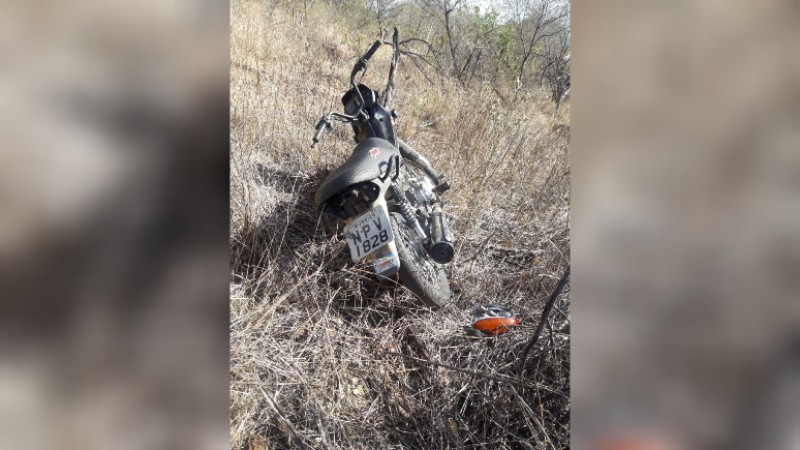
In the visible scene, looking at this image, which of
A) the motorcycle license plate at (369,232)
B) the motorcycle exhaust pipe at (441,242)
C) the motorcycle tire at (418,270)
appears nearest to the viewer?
the motorcycle license plate at (369,232)

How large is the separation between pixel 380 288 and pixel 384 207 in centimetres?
48

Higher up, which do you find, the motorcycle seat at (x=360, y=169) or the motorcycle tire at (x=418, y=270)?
the motorcycle seat at (x=360, y=169)

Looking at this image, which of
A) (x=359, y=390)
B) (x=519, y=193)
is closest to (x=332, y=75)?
(x=519, y=193)

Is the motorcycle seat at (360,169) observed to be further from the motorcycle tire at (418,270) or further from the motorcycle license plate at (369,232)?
the motorcycle tire at (418,270)

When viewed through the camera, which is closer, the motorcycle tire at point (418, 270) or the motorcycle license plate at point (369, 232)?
the motorcycle license plate at point (369, 232)

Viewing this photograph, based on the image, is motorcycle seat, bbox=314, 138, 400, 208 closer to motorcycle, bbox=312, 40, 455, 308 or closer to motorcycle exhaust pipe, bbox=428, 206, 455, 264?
motorcycle, bbox=312, 40, 455, 308

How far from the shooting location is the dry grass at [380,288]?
2229mm

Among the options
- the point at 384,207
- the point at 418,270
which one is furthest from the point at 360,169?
the point at 418,270

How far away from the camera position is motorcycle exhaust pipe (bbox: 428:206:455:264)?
282cm

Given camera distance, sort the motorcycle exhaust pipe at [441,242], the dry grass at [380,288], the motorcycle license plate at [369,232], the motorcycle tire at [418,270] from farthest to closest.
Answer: the motorcycle exhaust pipe at [441,242] < the motorcycle tire at [418,270] < the motorcycle license plate at [369,232] < the dry grass at [380,288]

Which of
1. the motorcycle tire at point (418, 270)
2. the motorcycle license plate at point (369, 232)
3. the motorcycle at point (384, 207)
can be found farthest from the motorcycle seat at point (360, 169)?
the motorcycle tire at point (418, 270)

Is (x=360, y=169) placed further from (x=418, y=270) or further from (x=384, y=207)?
(x=418, y=270)

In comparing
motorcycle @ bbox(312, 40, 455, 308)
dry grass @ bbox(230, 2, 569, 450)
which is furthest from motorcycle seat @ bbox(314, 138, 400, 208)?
dry grass @ bbox(230, 2, 569, 450)
